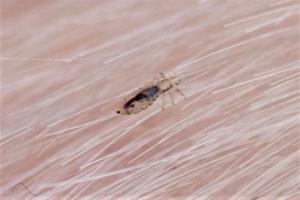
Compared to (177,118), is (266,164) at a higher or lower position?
lower

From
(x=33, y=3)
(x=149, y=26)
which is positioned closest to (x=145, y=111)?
(x=149, y=26)

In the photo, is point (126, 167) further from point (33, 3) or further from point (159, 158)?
point (33, 3)

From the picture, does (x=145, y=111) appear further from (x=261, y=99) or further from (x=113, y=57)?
(x=261, y=99)

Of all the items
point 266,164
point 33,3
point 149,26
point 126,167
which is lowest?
point 266,164
